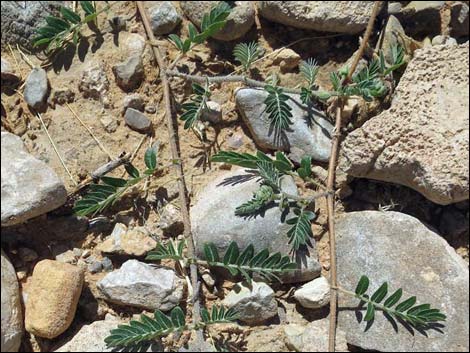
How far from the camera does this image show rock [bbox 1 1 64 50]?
3.28 meters

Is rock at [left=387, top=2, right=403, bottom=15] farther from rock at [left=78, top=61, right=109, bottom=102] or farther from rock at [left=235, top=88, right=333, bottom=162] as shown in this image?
rock at [left=78, top=61, right=109, bottom=102]

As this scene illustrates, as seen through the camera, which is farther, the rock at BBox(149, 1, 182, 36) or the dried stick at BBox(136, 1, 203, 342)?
the rock at BBox(149, 1, 182, 36)

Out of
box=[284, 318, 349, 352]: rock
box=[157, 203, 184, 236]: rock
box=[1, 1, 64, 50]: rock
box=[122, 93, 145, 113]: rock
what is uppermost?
box=[1, 1, 64, 50]: rock

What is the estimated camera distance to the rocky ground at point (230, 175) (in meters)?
2.81

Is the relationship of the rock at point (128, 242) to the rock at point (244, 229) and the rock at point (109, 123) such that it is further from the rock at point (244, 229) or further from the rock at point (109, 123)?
the rock at point (109, 123)

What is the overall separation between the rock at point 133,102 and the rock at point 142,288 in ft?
2.77

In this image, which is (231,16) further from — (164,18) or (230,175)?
(230,175)

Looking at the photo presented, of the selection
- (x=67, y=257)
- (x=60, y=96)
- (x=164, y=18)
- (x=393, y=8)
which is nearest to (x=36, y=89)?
(x=60, y=96)

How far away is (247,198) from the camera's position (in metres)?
2.97

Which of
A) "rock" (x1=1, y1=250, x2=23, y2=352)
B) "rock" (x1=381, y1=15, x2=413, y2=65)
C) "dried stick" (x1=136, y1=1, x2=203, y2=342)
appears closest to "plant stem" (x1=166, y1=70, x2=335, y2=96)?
"dried stick" (x1=136, y1=1, x2=203, y2=342)

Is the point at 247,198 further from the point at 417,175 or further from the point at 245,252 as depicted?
the point at 417,175

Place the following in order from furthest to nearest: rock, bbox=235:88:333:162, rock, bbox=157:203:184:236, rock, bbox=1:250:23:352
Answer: rock, bbox=235:88:333:162 → rock, bbox=157:203:184:236 → rock, bbox=1:250:23:352

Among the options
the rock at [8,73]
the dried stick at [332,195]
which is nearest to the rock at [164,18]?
the rock at [8,73]

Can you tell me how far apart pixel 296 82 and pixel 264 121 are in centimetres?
34
